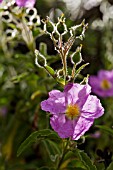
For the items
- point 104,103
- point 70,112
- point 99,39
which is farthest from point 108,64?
point 70,112

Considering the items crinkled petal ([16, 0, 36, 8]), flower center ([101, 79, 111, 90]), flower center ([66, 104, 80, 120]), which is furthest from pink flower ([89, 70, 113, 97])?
flower center ([66, 104, 80, 120])

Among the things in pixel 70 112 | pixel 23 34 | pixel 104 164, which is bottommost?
pixel 104 164

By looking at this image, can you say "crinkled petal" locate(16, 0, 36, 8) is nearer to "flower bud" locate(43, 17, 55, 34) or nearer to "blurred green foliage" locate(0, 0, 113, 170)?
"blurred green foliage" locate(0, 0, 113, 170)

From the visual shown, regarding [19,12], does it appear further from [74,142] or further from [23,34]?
[74,142]

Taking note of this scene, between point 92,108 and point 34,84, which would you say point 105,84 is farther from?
point 92,108

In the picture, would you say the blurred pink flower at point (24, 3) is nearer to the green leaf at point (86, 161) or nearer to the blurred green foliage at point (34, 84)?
the blurred green foliage at point (34, 84)

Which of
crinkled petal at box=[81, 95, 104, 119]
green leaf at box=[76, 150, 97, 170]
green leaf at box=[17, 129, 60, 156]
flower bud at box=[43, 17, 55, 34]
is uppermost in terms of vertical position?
flower bud at box=[43, 17, 55, 34]

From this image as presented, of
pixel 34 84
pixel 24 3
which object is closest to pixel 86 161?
pixel 24 3
